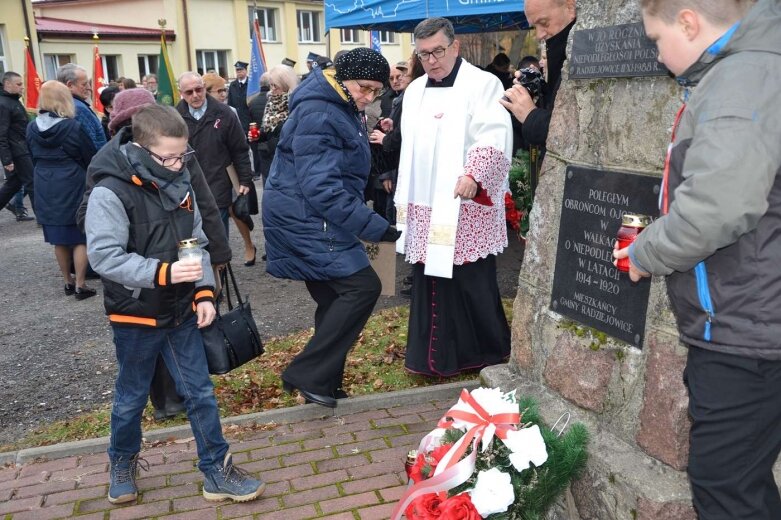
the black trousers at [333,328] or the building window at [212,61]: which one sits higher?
the building window at [212,61]

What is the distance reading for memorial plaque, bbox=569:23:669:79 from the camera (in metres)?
2.52

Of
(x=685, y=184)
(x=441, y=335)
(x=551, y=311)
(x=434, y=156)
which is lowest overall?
(x=441, y=335)

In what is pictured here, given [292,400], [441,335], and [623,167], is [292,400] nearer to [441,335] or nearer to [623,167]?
[441,335]

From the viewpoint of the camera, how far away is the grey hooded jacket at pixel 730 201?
1764mm

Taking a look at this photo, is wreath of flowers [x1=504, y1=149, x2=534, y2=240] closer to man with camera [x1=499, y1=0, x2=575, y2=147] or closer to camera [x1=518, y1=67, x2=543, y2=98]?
camera [x1=518, y1=67, x2=543, y2=98]

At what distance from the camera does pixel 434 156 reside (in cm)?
427

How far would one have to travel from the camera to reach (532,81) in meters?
3.84

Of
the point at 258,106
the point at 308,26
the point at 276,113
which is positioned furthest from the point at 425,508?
the point at 308,26

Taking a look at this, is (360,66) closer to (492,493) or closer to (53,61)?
(492,493)

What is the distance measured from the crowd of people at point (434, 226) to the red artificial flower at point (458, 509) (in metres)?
0.78

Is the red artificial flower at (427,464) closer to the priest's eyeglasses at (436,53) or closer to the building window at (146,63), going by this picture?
the priest's eyeglasses at (436,53)

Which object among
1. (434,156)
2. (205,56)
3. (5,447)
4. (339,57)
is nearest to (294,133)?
(339,57)

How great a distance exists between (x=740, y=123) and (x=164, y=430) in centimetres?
322

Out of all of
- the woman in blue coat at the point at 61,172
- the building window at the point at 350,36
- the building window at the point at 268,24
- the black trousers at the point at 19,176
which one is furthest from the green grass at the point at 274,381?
the building window at the point at 350,36
